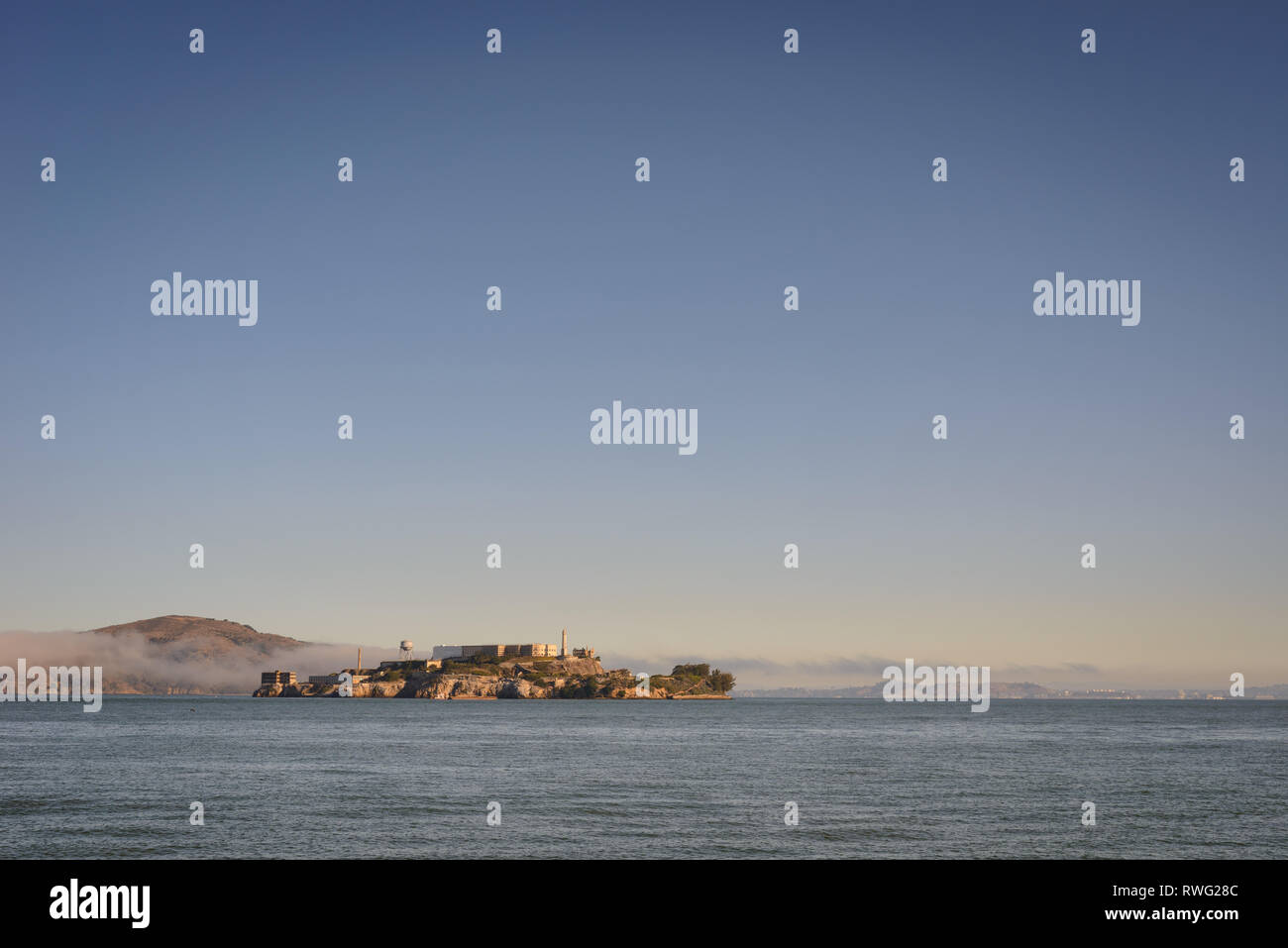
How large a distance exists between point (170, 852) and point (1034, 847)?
2983 cm

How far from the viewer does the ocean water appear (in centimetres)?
3372

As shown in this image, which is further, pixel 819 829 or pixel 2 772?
pixel 2 772

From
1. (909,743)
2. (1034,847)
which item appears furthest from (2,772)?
(909,743)

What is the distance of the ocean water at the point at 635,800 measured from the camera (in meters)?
33.7

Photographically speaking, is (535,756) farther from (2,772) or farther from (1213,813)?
(1213,813)

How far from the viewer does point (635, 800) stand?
45312 mm
